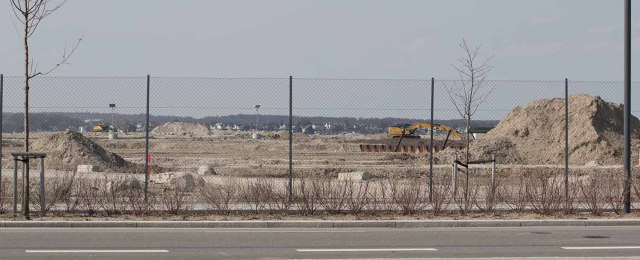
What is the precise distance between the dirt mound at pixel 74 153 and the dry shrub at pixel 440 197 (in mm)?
21009

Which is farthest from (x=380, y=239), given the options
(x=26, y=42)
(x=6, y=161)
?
(x=6, y=161)

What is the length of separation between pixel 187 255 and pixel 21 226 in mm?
5295

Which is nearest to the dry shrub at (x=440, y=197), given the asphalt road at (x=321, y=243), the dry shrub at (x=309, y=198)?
the asphalt road at (x=321, y=243)

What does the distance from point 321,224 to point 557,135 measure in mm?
38527

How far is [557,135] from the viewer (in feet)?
181

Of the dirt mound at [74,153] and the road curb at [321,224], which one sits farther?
the dirt mound at [74,153]

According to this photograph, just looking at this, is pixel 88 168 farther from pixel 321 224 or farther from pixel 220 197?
pixel 321 224

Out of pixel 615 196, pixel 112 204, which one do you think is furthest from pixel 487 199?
pixel 112 204

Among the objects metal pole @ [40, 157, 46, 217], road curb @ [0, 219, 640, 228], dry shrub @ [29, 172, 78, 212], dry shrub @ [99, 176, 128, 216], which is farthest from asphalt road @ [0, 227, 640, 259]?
dry shrub @ [29, 172, 78, 212]

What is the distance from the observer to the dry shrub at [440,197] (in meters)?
20.3

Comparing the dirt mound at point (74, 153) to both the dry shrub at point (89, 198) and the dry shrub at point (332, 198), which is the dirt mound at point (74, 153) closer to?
the dry shrub at point (89, 198)

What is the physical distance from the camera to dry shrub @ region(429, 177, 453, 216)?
20281mm

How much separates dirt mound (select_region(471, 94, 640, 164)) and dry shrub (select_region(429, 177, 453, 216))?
2974cm

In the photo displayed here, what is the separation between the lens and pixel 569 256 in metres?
14.1
